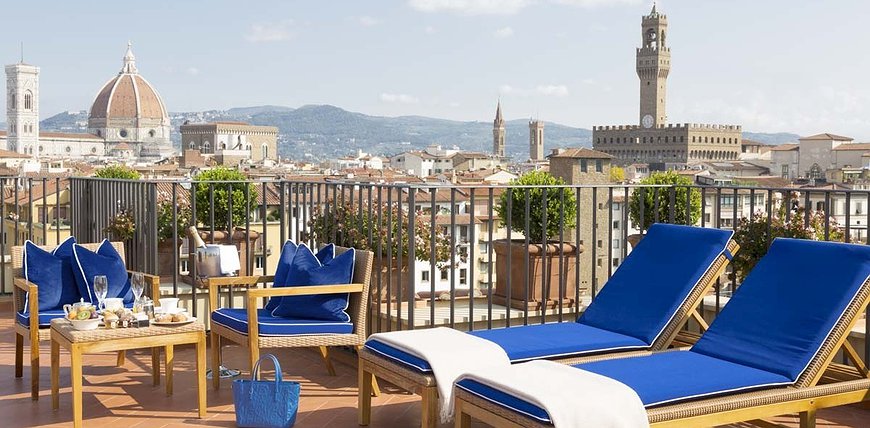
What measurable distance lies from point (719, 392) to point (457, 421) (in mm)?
945

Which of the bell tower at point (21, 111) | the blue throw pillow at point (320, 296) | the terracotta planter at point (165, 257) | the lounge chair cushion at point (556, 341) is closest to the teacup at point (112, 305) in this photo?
the blue throw pillow at point (320, 296)

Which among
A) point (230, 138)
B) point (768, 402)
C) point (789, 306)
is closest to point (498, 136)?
point (230, 138)

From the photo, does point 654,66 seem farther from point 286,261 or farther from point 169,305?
point 169,305

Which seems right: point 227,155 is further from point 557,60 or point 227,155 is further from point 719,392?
point 719,392

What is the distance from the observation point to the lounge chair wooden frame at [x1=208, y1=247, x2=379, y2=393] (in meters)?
4.77

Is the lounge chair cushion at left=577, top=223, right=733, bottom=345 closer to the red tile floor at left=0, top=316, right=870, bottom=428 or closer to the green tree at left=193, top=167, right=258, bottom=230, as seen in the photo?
the red tile floor at left=0, top=316, right=870, bottom=428

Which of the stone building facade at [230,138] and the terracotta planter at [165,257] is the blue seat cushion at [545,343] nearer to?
the terracotta planter at [165,257]

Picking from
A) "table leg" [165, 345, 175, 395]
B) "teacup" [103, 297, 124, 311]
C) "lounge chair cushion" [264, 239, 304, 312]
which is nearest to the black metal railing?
"lounge chair cushion" [264, 239, 304, 312]

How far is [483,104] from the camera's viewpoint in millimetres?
176750

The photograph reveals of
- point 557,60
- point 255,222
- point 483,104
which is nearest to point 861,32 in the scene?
point 557,60

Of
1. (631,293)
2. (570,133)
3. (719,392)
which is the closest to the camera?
(719,392)

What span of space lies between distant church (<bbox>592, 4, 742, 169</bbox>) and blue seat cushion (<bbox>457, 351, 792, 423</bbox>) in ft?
373

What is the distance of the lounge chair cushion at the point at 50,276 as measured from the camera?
5.17 metres

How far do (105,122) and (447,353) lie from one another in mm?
165945
